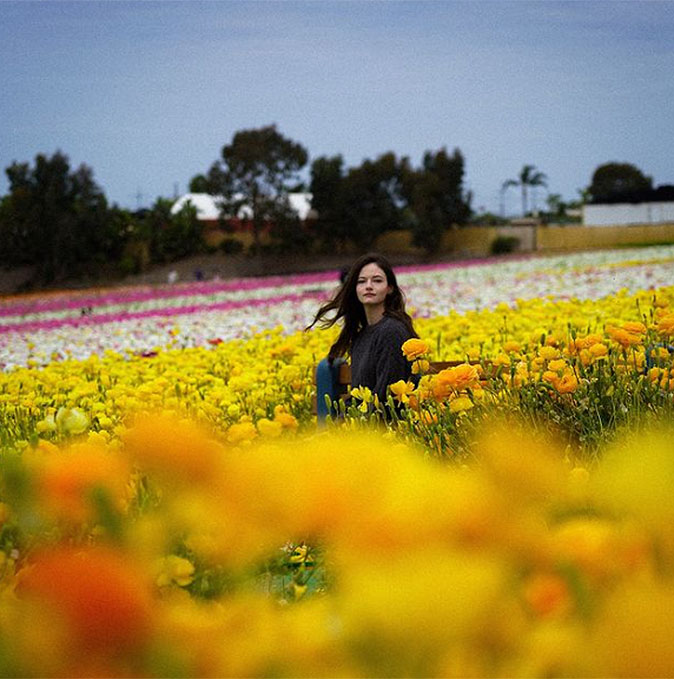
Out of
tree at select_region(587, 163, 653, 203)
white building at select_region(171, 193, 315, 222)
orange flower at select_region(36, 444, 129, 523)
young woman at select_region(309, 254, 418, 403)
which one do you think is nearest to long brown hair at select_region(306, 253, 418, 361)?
young woman at select_region(309, 254, 418, 403)

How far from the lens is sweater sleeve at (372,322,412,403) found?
14.9 feet

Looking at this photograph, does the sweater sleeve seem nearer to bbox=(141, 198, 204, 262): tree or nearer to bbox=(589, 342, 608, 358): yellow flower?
bbox=(589, 342, 608, 358): yellow flower

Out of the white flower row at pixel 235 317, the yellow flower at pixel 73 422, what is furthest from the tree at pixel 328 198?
the yellow flower at pixel 73 422

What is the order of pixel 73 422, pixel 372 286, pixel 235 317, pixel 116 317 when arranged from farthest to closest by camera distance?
pixel 116 317 → pixel 235 317 → pixel 372 286 → pixel 73 422

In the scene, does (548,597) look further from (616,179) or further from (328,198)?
(616,179)

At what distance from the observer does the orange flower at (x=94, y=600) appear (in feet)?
2.10

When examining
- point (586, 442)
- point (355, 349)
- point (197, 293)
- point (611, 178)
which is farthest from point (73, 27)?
point (611, 178)

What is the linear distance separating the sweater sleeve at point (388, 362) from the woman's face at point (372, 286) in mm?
359

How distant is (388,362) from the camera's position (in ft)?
15.1

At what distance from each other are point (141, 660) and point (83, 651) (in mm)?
42

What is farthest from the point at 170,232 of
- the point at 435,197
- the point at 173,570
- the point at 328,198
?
the point at 173,570

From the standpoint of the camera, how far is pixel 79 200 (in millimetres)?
43656

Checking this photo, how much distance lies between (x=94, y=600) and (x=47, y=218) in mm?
43299

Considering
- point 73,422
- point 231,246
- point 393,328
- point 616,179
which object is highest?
point 616,179
